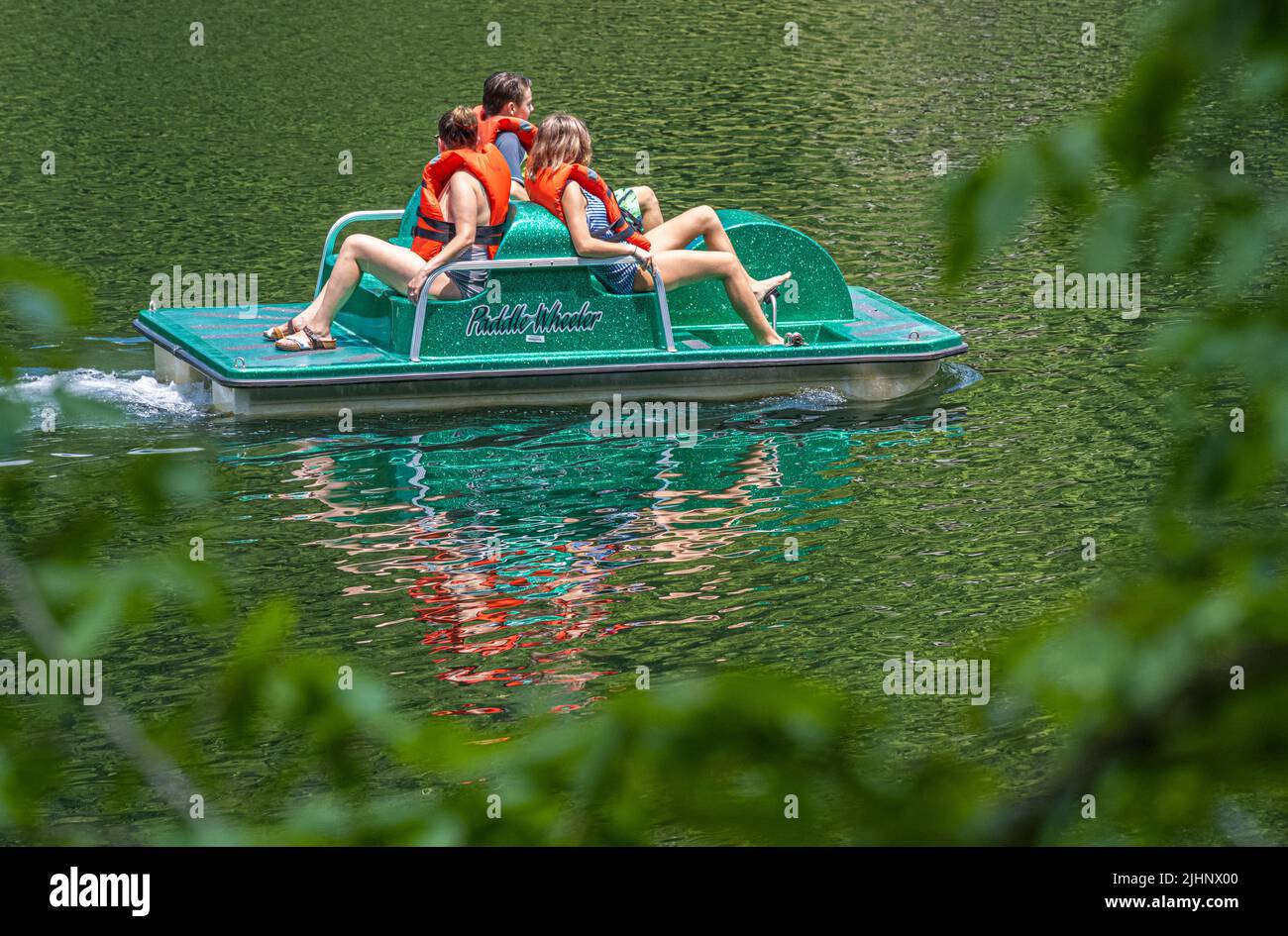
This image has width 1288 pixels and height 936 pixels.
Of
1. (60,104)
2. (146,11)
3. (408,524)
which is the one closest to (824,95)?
(60,104)

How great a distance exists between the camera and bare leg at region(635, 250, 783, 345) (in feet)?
35.5

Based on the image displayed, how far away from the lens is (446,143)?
1058 centimetres

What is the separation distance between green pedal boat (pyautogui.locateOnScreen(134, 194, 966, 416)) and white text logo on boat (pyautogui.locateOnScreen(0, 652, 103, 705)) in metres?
8.16

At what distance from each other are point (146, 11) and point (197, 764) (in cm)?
2856

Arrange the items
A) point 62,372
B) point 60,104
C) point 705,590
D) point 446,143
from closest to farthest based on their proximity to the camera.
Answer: point 62,372
point 705,590
point 446,143
point 60,104

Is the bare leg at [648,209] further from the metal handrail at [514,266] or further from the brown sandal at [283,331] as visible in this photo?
the brown sandal at [283,331]

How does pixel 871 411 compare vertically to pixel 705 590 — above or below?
above

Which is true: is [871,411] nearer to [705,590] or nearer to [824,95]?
[705,590]

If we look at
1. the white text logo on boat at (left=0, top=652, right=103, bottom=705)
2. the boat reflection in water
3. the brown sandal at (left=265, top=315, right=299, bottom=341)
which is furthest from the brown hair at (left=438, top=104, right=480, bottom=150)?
the white text logo on boat at (left=0, top=652, right=103, bottom=705)

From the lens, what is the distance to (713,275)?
35.9 feet

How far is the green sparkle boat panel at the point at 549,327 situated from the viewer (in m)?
10.5

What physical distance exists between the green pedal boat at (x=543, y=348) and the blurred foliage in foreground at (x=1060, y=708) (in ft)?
28.1
